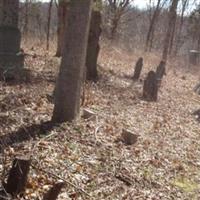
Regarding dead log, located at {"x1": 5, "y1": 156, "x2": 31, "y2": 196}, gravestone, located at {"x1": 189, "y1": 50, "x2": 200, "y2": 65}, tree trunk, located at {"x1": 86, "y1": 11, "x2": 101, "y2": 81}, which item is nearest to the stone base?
tree trunk, located at {"x1": 86, "y1": 11, "x2": 101, "y2": 81}

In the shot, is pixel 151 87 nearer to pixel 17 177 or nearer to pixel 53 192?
pixel 17 177

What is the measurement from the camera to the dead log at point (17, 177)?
501 cm

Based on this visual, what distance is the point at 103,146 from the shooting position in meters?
7.56

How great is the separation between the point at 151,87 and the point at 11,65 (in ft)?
15.0

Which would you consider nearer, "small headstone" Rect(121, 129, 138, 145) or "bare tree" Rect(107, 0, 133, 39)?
"small headstone" Rect(121, 129, 138, 145)

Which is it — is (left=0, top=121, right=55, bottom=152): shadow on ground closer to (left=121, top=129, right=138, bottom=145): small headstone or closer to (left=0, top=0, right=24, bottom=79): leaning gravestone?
(left=121, top=129, right=138, bottom=145): small headstone

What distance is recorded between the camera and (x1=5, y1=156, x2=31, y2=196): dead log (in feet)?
16.4

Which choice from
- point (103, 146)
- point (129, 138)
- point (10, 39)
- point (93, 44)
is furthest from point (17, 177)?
point (93, 44)

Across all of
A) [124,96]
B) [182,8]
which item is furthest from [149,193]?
[182,8]

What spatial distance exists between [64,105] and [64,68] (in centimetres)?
66

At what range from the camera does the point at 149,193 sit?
6465mm

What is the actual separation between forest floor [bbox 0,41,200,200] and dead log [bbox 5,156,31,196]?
15cm

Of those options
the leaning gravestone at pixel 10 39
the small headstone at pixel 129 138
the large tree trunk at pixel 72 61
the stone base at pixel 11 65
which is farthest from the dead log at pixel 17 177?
the leaning gravestone at pixel 10 39

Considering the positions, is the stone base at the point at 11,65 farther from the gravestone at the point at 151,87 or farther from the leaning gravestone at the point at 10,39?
the gravestone at the point at 151,87
